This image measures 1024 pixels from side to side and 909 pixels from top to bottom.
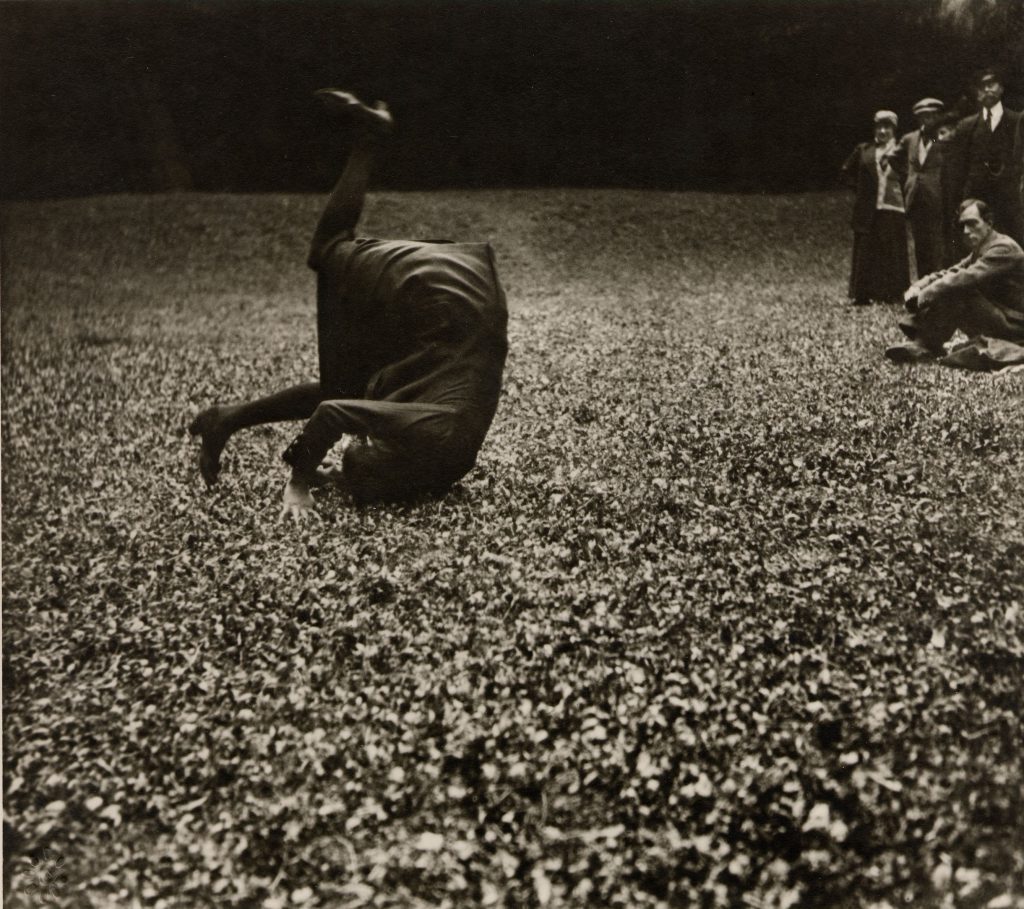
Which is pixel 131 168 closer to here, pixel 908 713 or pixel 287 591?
pixel 287 591

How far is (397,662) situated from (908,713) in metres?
2.21

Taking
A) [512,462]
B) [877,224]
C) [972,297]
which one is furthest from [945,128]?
[512,462]

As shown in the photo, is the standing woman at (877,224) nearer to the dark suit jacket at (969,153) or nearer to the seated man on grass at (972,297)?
the seated man on grass at (972,297)

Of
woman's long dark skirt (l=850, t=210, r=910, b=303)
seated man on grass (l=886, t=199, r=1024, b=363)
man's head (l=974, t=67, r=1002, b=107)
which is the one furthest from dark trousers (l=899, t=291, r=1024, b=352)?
man's head (l=974, t=67, r=1002, b=107)

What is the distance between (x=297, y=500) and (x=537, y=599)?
1.53 metres

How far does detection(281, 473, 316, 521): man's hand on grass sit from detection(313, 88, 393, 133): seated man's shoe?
6.49 ft

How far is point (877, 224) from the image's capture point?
595cm

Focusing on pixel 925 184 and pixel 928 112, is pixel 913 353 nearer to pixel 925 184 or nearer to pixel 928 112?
pixel 925 184

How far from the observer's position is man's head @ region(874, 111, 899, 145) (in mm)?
5129

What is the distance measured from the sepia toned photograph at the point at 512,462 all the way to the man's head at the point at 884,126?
22 mm

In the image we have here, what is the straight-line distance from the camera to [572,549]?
4.84 metres

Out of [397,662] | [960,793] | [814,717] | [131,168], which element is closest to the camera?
[960,793]

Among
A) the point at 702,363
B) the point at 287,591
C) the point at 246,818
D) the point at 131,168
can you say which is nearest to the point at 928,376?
the point at 702,363

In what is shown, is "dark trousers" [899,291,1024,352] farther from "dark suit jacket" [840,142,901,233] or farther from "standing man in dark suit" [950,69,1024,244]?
"dark suit jacket" [840,142,901,233]
